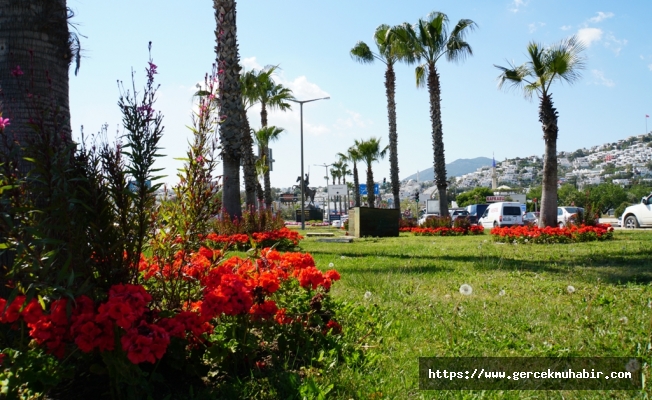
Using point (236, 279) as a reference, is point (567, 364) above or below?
below

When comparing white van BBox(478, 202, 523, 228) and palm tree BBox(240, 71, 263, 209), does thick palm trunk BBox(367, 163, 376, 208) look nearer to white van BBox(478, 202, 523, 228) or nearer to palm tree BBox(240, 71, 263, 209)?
white van BBox(478, 202, 523, 228)

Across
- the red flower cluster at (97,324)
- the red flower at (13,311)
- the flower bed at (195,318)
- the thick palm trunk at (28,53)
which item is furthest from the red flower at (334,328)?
the thick palm trunk at (28,53)

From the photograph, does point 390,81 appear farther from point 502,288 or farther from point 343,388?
point 343,388

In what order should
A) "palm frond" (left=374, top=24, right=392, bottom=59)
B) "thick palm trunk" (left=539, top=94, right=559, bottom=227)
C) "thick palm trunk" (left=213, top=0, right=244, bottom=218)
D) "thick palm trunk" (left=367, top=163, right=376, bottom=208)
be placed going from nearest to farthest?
"thick palm trunk" (left=213, top=0, right=244, bottom=218)
"thick palm trunk" (left=539, top=94, right=559, bottom=227)
"palm frond" (left=374, top=24, right=392, bottom=59)
"thick palm trunk" (left=367, top=163, right=376, bottom=208)

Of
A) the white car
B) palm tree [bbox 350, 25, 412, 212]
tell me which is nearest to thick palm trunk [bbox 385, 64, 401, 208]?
palm tree [bbox 350, 25, 412, 212]

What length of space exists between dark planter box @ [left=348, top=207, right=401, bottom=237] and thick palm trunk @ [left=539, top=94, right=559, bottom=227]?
5.90 metres

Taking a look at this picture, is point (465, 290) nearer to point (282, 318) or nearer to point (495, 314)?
point (495, 314)

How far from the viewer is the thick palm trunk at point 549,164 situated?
16969mm

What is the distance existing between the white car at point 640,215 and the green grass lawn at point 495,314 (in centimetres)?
1643

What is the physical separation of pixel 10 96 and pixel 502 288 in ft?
16.8

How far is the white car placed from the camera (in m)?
22.0

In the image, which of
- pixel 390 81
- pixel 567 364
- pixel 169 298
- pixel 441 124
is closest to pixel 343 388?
pixel 169 298

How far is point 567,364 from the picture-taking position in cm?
321

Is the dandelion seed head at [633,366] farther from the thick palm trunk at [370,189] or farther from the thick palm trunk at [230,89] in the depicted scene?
the thick palm trunk at [370,189]
